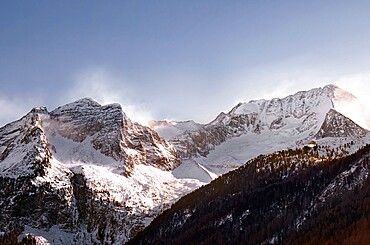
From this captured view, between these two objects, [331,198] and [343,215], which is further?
[331,198]

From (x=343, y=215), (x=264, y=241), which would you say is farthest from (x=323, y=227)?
(x=264, y=241)

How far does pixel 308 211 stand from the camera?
7717 inches

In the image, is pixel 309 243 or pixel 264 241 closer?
pixel 309 243

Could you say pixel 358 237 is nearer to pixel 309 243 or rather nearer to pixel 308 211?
pixel 309 243

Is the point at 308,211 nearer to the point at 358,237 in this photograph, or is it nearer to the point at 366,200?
the point at 366,200

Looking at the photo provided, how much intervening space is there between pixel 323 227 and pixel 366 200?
17.6 metres

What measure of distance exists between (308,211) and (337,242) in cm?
2932

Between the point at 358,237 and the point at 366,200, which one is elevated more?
the point at 366,200

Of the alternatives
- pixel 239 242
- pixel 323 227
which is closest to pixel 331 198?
pixel 323 227

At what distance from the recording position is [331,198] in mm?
199125

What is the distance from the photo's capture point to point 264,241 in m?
189

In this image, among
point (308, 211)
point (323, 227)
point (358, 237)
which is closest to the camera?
point (358, 237)

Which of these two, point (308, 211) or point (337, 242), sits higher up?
point (308, 211)

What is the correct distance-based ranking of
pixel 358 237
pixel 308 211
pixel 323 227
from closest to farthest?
pixel 358 237 → pixel 323 227 → pixel 308 211
